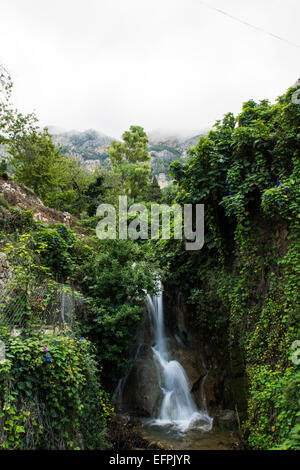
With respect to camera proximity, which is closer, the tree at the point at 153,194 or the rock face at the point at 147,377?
the rock face at the point at 147,377

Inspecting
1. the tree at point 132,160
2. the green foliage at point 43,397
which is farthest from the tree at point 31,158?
the green foliage at point 43,397

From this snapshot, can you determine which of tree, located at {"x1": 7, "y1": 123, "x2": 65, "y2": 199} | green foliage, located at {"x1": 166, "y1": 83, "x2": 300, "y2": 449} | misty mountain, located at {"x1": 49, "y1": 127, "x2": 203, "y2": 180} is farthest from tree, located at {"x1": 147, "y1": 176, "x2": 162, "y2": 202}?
misty mountain, located at {"x1": 49, "y1": 127, "x2": 203, "y2": 180}

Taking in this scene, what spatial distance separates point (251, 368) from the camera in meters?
5.14

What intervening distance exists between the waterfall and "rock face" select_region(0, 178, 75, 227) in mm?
5261

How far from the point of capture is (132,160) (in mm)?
25312

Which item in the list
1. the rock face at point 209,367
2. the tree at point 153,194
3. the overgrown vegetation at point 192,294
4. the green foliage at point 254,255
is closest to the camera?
the overgrown vegetation at point 192,294

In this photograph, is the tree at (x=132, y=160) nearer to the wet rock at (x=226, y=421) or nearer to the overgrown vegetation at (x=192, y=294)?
the overgrown vegetation at (x=192, y=294)

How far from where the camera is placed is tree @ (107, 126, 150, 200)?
23.1 metres

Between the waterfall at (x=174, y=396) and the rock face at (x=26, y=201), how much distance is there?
526 centimetres

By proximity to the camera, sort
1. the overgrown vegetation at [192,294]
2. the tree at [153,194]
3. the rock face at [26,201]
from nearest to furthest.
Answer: the overgrown vegetation at [192,294] → the rock face at [26,201] → the tree at [153,194]

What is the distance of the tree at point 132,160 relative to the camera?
75.8ft

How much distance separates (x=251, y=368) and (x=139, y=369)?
2.90m
